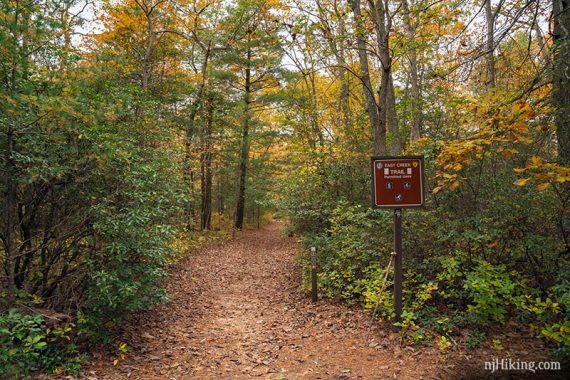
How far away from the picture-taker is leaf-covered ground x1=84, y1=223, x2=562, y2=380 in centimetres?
436

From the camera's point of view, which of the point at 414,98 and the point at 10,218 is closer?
the point at 10,218

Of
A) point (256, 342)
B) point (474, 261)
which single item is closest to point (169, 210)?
point (256, 342)

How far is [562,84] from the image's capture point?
16.8ft

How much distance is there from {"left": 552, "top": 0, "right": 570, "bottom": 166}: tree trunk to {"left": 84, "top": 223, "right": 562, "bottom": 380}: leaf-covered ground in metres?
2.86

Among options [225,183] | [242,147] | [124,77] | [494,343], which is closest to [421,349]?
[494,343]

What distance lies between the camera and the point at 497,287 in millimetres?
4688

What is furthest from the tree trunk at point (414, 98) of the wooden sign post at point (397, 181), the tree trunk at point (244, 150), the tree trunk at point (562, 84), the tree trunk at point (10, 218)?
the tree trunk at point (244, 150)

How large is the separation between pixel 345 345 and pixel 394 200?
2.34 metres

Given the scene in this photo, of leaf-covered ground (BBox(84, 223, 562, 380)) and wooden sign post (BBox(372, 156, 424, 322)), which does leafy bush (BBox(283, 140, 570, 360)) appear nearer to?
leaf-covered ground (BBox(84, 223, 562, 380))

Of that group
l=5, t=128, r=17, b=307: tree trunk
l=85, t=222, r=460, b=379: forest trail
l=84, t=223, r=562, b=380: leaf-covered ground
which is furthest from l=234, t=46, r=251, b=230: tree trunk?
l=5, t=128, r=17, b=307: tree trunk

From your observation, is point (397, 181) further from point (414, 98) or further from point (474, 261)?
point (414, 98)

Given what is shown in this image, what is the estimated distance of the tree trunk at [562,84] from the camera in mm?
4797

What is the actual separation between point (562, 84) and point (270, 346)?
20.1 ft

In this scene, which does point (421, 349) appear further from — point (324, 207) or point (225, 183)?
point (225, 183)
